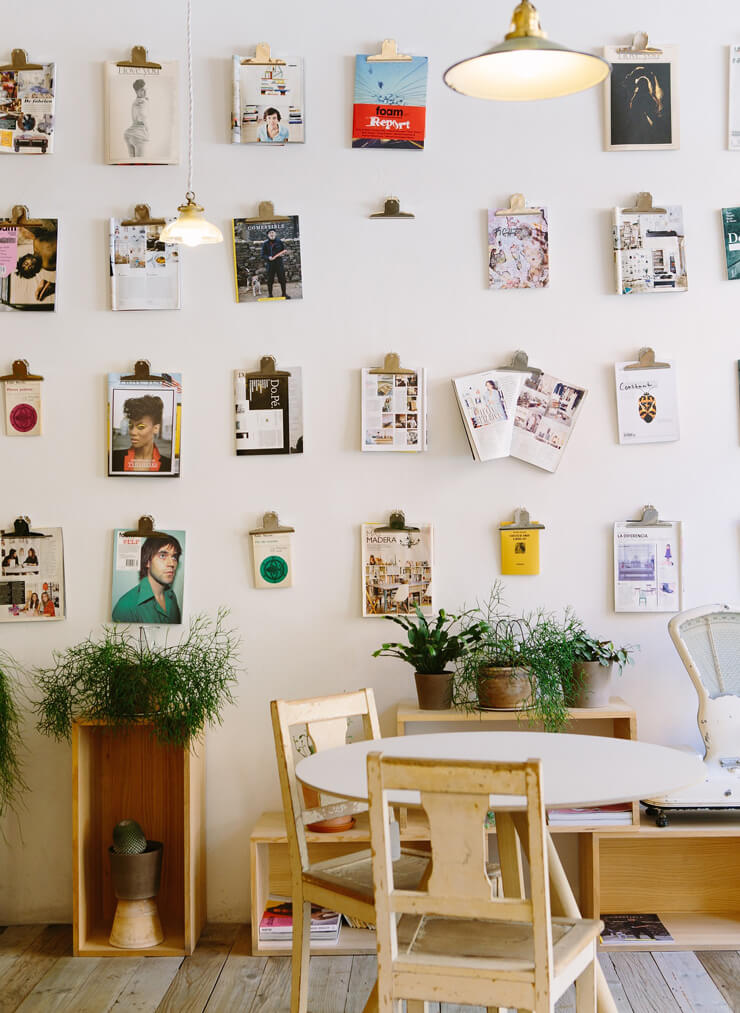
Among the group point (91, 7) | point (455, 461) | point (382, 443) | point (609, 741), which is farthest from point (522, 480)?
point (91, 7)

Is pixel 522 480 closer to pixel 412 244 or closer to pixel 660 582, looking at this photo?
pixel 660 582

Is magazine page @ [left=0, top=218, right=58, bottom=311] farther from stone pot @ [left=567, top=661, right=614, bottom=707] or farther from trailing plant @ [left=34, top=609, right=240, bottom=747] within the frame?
stone pot @ [left=567, top=661, right=614, bottom=707]

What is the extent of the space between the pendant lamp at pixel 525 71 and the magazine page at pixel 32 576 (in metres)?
2.10

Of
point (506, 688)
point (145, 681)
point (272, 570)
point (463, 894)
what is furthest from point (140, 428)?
point (463, 894)

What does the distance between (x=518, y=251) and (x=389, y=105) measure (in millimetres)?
657

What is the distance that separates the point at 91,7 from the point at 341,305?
133cm

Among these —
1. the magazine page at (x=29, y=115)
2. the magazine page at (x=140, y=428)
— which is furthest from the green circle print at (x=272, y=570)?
the magazine page at (x=29, y=115)

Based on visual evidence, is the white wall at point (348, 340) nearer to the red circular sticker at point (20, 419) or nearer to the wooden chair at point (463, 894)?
the red circular sticker at point (20, 419)

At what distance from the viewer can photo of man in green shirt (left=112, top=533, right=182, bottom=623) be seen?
3.55 metres

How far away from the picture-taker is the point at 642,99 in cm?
356

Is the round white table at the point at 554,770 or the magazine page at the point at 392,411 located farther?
the magazine page at the point at 392,411

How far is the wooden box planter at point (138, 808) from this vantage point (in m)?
3.39

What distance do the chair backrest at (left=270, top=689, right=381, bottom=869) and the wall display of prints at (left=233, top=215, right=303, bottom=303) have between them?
1.44m

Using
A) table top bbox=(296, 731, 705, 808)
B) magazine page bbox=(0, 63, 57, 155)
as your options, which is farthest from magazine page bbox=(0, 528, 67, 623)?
table top bbox=(296, 731, 705, 808)
